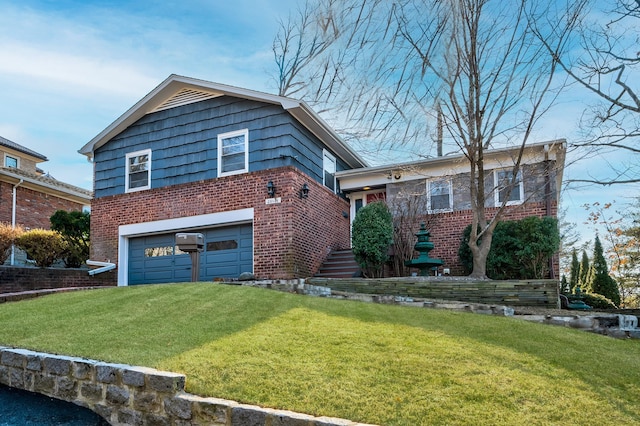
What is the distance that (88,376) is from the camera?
5.09 m

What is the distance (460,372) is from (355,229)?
8.63 m

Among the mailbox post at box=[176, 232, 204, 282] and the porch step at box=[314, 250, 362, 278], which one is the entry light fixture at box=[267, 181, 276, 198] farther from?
the mailbox post at box=[176, 232, 204, 282]

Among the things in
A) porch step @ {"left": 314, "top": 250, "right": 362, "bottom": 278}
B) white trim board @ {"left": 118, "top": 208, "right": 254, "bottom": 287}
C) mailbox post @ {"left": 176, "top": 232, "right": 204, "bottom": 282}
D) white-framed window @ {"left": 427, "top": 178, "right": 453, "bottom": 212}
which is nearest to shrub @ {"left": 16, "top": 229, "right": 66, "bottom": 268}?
white trim board @ {"left": 118, "top": 208, "right": 254, "bottom": 287}

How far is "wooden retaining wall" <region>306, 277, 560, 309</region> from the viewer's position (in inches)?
349

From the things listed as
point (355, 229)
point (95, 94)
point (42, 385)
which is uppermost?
point (95, 94)

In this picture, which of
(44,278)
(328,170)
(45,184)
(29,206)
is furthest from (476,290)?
(29,206)

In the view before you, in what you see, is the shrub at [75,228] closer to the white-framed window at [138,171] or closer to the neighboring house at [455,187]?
→ the white-framed window at [138,171]

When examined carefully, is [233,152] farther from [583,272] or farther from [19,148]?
[19,148]

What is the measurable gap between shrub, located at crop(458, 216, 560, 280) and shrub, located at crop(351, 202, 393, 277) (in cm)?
263

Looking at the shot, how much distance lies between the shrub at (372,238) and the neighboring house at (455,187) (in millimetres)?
1306

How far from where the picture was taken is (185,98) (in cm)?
1447

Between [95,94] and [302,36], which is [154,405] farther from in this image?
[302,36]

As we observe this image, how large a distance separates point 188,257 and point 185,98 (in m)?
4.63

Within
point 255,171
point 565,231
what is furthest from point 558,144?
point 565,231
